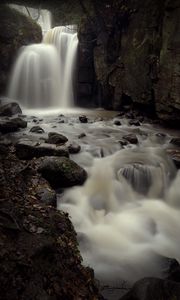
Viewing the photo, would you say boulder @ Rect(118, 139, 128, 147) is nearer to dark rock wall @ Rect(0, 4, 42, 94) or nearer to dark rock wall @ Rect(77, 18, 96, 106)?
dark rock wall @ Rect(77, 18, 96, 106)

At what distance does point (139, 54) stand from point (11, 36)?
29.0ft

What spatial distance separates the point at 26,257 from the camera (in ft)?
9.87

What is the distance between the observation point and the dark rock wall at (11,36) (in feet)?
59.3

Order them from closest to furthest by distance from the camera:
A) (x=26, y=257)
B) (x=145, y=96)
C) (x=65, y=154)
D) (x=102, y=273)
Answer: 1. (x=26, y=257)
2. (x=102, y=273)
3. (x=65, y=154)
4. (x=145, y=96)

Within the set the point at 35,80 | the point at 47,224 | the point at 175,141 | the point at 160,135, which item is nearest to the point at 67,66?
the point at 35,80

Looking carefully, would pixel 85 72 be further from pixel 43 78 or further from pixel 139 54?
pixel 139 54

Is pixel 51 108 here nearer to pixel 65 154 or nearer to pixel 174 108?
pixel 174 108

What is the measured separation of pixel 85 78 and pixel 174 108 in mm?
7640

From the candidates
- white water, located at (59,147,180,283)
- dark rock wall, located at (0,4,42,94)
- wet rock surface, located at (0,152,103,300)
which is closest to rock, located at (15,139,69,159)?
white water, located at (59,147,180,283)

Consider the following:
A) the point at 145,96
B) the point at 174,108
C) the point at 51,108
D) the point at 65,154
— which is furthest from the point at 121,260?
the point at 51,108

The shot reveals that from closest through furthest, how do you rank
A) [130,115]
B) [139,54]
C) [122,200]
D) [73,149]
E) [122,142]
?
[122,200] < [73,149] < [122,142] < [139,54] < [130,115]

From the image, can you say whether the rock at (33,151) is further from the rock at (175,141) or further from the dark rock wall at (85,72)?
the dark rock wall at (85,72)

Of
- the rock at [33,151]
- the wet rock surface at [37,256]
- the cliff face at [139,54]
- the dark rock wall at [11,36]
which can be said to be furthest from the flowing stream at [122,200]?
the dark rock wall at [11,36]

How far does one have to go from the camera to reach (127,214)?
20.9 ft
